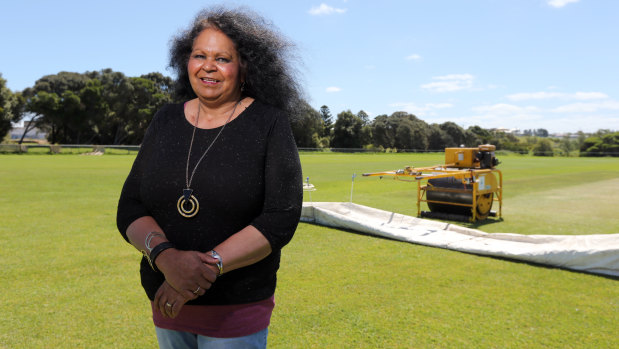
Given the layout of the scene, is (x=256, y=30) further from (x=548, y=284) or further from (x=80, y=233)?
(x=80, y=233)

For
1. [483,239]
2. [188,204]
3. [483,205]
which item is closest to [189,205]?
[188,204]

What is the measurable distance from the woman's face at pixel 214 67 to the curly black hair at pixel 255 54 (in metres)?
0.04

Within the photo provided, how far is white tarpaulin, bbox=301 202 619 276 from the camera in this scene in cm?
546

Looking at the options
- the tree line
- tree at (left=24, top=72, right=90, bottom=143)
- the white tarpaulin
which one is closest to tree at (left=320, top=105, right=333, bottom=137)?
the tree line

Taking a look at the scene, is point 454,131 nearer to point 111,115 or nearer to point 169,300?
point 111,115

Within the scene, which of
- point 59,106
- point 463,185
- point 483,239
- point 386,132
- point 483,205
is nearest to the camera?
point 483,239

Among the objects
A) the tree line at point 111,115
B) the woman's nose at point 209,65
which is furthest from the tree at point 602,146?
the woman's nose at point 209,65

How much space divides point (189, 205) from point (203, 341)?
0.49 m

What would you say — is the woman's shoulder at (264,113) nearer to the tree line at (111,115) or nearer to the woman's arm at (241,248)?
the woman's arm at (241,248)

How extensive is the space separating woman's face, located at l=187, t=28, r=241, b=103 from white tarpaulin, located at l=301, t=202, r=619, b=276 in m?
5.39

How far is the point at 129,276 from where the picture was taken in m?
5.15

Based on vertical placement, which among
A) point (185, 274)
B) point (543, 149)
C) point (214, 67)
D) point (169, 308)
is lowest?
point (543, 149)

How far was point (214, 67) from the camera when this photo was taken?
1640 mm

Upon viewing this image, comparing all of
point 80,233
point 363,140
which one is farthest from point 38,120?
point 80,233
